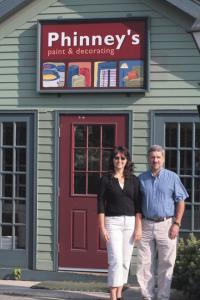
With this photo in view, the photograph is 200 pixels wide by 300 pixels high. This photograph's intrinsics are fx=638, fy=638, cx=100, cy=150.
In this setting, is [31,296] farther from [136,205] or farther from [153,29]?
[153,29]

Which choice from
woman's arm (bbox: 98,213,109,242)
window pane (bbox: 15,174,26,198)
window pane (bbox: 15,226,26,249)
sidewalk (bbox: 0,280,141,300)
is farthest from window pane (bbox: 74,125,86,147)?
woman's arm (bbox: 98,213,109,242)

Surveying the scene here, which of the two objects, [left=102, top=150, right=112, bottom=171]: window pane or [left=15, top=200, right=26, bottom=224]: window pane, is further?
[left=15, top=200, right=26, bottom=224]: window pane

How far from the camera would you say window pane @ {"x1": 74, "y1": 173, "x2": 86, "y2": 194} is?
29.4ft

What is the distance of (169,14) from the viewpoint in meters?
8.62

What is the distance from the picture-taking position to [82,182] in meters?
8.97

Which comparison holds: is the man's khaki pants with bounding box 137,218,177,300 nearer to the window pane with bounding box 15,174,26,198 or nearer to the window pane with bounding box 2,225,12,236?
the window pane with bounding box 15,174,26,198

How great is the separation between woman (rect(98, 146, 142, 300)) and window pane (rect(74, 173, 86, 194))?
7.31ft

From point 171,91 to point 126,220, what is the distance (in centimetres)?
260

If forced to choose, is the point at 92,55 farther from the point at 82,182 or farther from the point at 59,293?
the point at 59,293

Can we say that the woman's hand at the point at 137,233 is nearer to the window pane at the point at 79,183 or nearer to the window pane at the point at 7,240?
the window pane at the point at 79,183

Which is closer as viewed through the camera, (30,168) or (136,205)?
(136,205)

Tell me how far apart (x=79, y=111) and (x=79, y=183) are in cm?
101

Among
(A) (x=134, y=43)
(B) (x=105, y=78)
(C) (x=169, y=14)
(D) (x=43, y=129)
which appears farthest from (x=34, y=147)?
(C) (x=169, y=14)

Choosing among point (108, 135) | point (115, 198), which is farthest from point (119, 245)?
point (108, 135)
